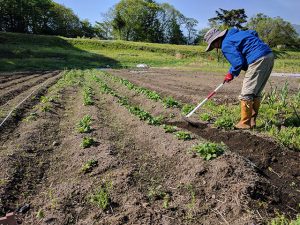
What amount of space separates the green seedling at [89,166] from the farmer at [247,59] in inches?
112

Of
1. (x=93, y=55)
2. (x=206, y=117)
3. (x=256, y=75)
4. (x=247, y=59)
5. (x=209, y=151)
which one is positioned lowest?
(x=93, y=55)

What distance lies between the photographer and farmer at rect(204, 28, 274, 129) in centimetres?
593

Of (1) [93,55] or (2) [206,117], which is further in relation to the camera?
(1) [93,55]

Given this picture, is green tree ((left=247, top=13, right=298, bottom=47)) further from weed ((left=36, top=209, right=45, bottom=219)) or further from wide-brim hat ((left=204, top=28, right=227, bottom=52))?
weed ((left=36, top=209, right=45, bottom=219))

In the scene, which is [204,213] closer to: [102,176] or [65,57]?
[102,176]

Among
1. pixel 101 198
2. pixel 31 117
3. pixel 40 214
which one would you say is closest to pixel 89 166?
pixel 101 198

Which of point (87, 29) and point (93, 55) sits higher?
point (87, 29)

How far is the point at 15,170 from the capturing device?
15.1 feet

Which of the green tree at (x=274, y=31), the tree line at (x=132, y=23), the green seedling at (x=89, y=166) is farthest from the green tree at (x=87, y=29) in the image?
the green seedling at (x=89, y=166)

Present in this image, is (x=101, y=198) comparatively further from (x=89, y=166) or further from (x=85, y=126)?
(x=85, y=126)

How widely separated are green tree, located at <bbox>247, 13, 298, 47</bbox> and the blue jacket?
6268 cm

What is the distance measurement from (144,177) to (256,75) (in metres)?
3.00

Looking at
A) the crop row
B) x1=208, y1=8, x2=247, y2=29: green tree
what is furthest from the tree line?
the crop row

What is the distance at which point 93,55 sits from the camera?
38.3m
